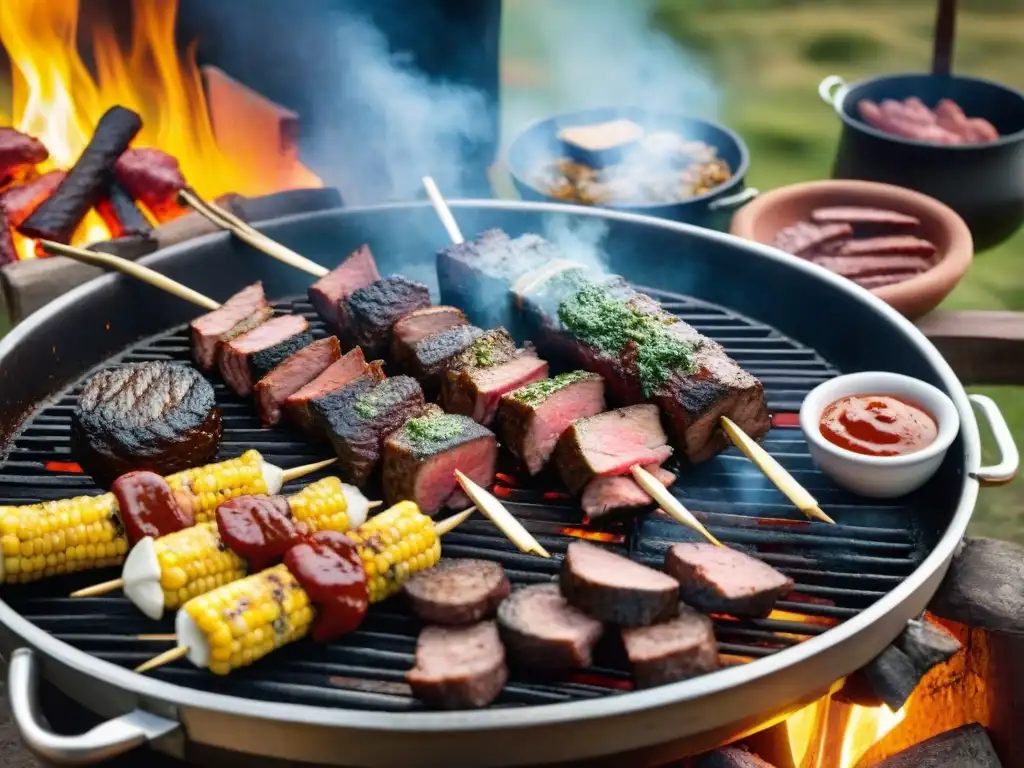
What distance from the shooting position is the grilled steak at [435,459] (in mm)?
3180

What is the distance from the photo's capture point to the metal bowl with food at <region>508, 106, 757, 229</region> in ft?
18.9

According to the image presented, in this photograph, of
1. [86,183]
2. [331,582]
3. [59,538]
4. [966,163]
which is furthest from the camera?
[966,163]

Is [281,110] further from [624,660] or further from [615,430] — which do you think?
[624,660]

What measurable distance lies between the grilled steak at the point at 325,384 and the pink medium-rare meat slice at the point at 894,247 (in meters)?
2.79

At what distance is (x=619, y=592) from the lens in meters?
2.65

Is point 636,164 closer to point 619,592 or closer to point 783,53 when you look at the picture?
point 619,592

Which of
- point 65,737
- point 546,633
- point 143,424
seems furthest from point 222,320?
point 546,633

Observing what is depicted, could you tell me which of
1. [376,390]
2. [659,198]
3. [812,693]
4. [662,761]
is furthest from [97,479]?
[659,198]

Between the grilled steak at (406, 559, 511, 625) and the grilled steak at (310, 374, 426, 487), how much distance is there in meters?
0.62

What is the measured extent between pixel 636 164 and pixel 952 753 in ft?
12.8

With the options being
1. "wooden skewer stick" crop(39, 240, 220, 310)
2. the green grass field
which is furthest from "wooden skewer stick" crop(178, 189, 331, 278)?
the green grass field

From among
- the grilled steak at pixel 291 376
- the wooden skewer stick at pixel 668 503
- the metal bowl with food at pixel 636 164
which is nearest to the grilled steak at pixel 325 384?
the grilled steak at pixel 291 376

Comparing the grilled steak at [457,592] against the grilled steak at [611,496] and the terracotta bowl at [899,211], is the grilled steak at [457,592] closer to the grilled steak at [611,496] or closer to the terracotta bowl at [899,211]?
the grilled steak at [611,496]

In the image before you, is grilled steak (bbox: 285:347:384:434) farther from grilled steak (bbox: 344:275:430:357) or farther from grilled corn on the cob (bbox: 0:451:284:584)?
grilled corn on the cob (bbox: 0:451:284:584)
